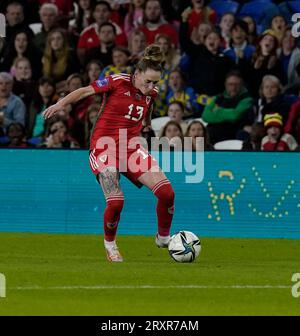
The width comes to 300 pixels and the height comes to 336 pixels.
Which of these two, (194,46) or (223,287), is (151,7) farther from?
(223,287)

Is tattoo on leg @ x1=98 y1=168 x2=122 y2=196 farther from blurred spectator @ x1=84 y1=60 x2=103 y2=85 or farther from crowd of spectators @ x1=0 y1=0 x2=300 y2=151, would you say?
blurred spectator @ x1=84 y1=60 x2=103 y2=85

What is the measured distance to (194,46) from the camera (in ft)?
69.6

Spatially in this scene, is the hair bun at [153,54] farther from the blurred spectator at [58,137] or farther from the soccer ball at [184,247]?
the blurred spectator at [58,137]

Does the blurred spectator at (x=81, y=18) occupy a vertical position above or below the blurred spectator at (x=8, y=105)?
above

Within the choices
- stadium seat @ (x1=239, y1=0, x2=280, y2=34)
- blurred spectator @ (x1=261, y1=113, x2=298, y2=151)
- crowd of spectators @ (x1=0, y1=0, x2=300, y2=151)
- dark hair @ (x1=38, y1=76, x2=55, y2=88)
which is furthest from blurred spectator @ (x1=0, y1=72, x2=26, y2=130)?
blurred spectator @ (x1=261, y1=113, x2=298, y2=151)

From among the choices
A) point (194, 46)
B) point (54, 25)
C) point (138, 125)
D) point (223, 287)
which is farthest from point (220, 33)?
point (223, 287)

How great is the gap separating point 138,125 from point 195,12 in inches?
306

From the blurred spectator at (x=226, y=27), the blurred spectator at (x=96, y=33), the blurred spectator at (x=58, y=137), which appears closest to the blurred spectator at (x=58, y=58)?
the blurred spectator at (x=96, y=33)

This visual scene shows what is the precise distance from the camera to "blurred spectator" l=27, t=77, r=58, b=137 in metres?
20.9

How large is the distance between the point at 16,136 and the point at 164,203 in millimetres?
6788

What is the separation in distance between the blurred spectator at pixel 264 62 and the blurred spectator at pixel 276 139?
1468mm

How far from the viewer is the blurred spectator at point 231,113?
2002 cm

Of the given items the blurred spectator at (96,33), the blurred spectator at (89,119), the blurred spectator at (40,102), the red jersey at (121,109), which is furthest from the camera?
the blurred spectator at (96,33)

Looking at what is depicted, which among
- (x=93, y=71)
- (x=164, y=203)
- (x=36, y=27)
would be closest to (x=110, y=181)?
(x=164, y=203)
